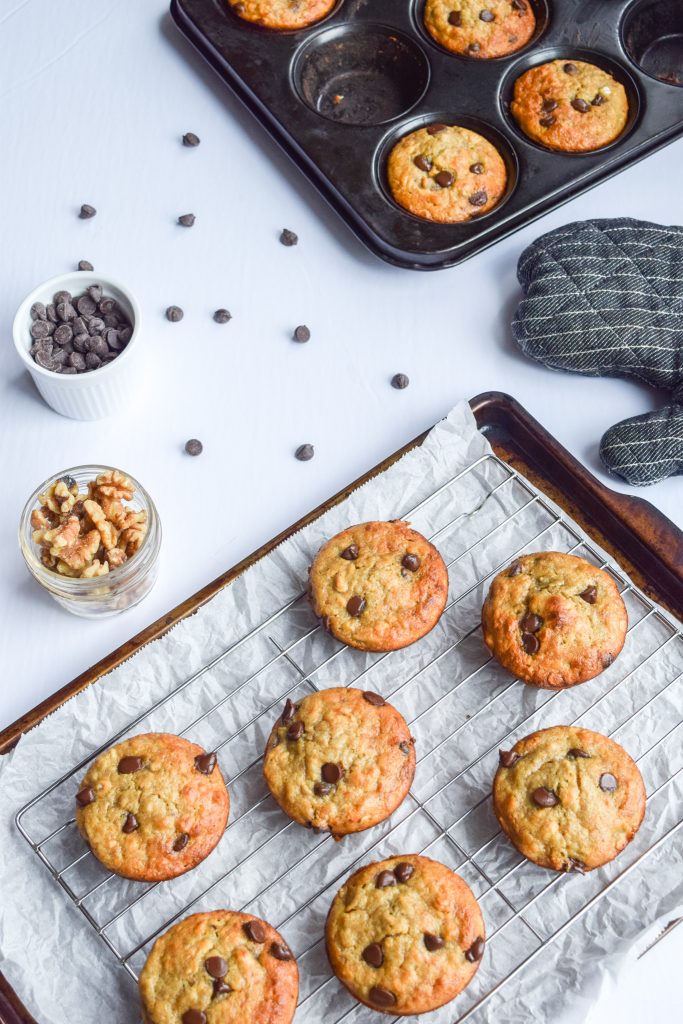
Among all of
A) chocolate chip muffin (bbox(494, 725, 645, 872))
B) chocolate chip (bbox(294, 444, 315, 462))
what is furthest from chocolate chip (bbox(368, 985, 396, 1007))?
chocolate chip (bbox(294, 444, 315, 462))

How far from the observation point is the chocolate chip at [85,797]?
2.17 meters

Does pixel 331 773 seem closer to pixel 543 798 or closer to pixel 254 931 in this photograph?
pixel 254 931

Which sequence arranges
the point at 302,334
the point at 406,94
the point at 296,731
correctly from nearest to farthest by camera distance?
the point at 296,731 < the point at 302,334 < the point at 406,94

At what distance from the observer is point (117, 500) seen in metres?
2.43

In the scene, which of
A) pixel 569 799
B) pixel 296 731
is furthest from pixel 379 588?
pixel 569 799

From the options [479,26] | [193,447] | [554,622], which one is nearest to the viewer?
[554,622]

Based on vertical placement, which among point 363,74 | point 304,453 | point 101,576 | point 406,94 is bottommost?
point 304,453

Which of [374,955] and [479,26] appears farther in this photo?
[479,26]

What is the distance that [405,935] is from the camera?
210 centimetres

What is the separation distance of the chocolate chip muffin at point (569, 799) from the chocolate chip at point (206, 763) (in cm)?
61

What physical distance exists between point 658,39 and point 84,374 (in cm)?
216

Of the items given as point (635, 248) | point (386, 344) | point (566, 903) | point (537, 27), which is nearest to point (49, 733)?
point (566, 903)

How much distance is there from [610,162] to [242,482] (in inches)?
54.2

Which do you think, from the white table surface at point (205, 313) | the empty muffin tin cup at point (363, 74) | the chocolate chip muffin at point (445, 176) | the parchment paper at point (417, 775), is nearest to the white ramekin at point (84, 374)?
the white table surface at point (205, 313)
